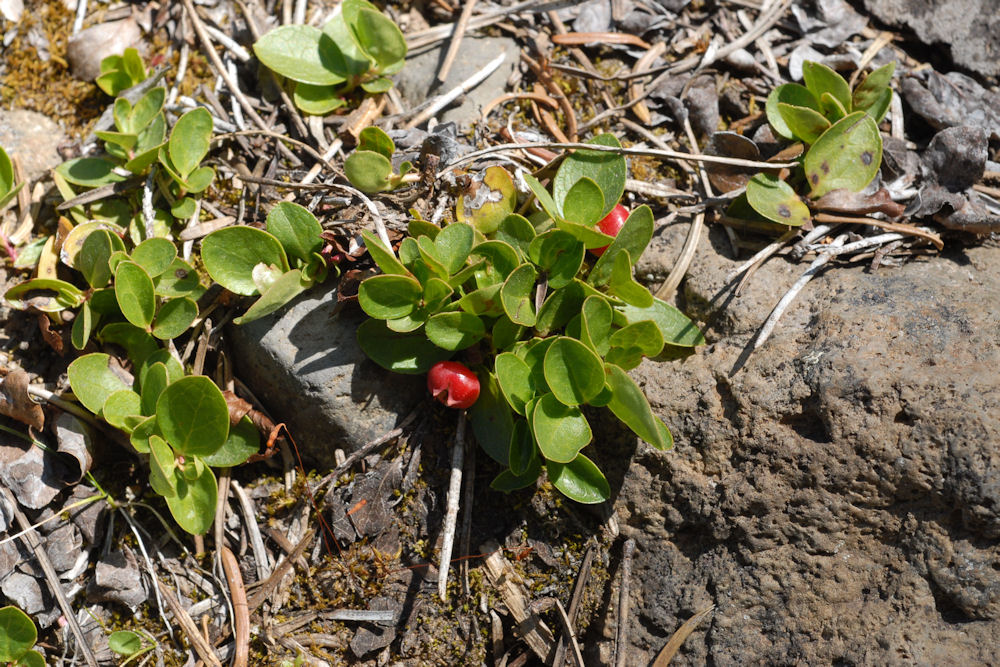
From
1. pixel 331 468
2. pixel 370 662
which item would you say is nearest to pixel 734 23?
pixel 331 468

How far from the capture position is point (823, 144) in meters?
2.94

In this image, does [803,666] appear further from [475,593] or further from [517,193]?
[517,193]

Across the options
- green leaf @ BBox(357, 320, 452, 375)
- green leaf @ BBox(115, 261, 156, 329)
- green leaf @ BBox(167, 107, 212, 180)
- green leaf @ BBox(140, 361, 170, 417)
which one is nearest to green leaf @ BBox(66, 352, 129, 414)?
green leaf @ BBox(140, 361, 170, 417)

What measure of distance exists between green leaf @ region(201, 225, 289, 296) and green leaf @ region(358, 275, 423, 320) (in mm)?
460

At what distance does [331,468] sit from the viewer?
295 centimetres

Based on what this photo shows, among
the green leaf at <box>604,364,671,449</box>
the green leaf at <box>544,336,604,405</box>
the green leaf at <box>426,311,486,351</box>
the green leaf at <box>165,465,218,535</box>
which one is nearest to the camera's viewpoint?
the green leaf at <box>604,364,671,449</box>

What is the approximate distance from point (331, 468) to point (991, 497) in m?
2.35

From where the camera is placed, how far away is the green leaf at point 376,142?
302 cm

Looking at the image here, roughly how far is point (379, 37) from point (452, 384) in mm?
1621

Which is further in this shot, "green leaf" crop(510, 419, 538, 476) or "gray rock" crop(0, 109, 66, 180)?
"gray rock" crop(0, 109, 66, 180)

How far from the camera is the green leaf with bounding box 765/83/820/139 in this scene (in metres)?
3.12

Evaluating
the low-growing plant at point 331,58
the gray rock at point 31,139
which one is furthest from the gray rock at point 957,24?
the gray rock at point 31,139

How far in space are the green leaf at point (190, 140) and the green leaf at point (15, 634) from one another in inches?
71.5

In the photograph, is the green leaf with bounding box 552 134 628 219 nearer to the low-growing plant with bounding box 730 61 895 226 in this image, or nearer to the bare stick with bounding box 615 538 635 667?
the low-growing plant with bounding box 730 61 895 226
